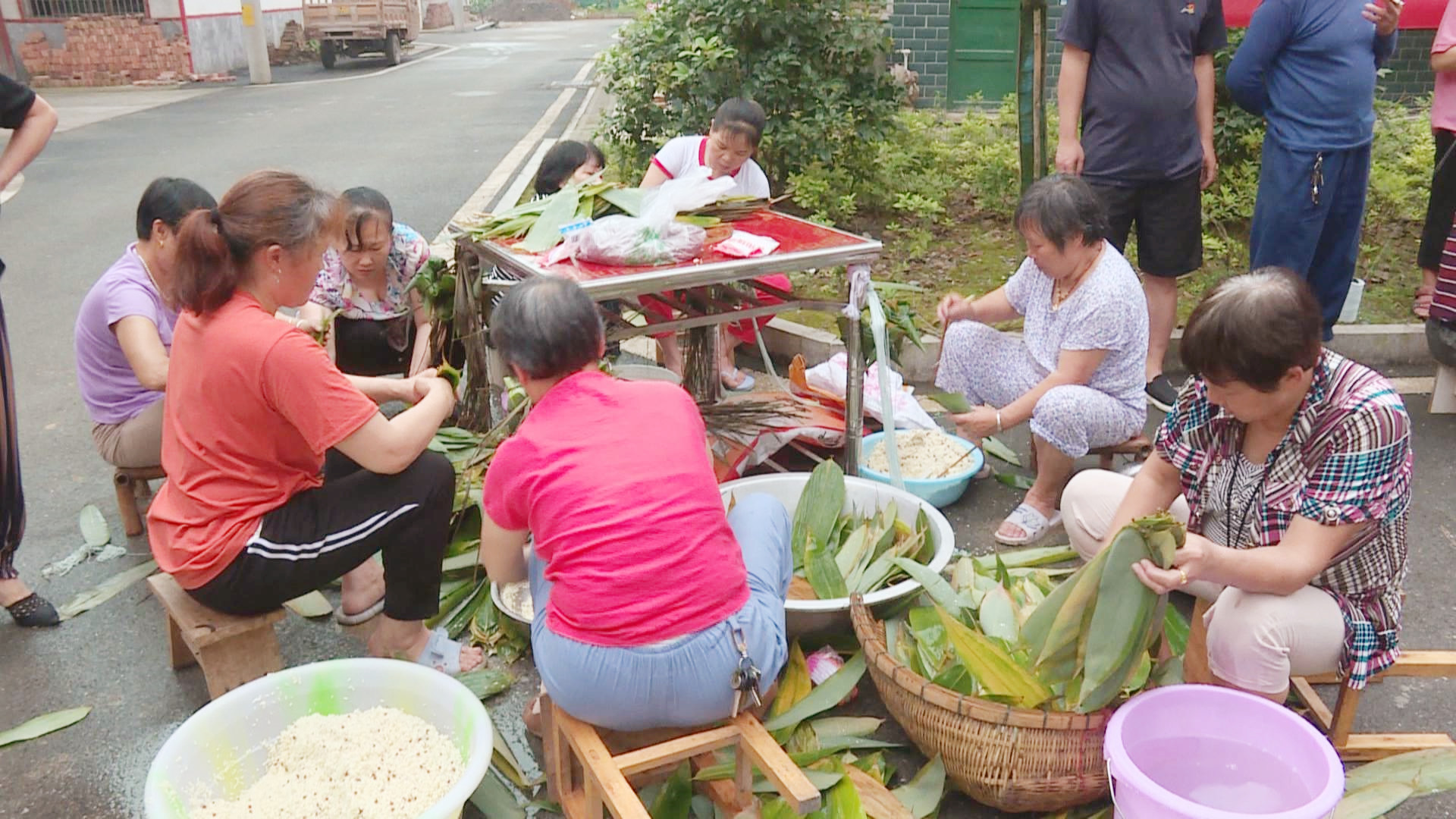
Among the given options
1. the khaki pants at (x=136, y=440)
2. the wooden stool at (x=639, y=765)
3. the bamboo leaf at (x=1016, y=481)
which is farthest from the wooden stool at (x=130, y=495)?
the bamboo leaf at (x=1016, y=481)

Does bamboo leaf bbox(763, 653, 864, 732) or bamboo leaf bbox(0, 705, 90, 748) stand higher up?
bamboo leaf bbox(763, 653, 864, 732)

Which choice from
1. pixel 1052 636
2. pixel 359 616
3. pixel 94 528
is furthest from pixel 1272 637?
pixel 94 528

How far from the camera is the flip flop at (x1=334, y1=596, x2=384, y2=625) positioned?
308cm

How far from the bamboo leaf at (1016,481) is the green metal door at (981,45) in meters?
7.72

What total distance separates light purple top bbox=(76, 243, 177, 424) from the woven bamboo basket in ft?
7.65

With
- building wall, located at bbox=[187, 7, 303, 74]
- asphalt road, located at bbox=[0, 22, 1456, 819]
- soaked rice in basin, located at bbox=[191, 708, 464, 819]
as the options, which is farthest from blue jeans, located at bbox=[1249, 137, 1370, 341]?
building wall, located at bbox=[187, 7, 303, 74]

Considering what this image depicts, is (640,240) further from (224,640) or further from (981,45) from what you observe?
(981,45)

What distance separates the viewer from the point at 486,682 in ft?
9.00

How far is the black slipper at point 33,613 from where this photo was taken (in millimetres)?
3037

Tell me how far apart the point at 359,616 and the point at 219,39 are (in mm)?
20442

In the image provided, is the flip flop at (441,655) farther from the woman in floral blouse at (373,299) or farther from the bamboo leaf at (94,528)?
the bamboo leaf at (94,528)

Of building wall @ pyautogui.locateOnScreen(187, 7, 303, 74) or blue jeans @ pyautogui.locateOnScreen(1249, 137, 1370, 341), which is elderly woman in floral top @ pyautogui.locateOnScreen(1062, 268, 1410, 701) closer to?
blue jeans @ pyautogui.locateOnScreen(1249, 137, 1370, 341)

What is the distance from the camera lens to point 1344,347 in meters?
4.84

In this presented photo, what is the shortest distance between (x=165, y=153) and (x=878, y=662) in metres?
11.3
